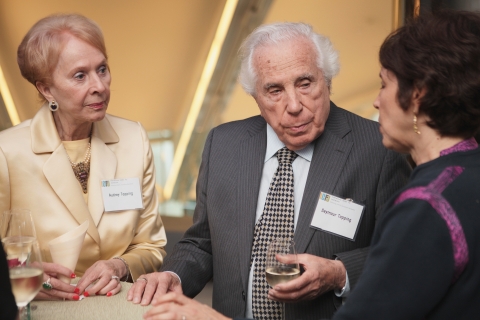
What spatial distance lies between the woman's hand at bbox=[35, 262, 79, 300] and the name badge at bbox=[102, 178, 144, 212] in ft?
2.46

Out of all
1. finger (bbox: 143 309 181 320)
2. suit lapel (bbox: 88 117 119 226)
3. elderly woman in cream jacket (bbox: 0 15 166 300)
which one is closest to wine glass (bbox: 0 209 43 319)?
finger (bbox: 143 309 181 320)

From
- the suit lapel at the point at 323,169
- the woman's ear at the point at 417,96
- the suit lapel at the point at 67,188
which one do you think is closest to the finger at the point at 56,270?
the suit lapel at the point at 67,188

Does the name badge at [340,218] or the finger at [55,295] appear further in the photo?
the name badge at [340,218]

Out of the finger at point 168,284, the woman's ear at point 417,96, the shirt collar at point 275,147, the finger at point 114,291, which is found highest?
the woman's ear at point 417,96

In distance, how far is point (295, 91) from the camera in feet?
9.02

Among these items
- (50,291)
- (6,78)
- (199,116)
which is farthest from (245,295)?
(6,78)

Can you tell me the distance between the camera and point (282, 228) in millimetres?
2697

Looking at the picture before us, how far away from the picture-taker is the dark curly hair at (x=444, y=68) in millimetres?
1835

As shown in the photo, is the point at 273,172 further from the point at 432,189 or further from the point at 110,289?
the point at 432,189

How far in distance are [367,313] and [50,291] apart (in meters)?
1.10

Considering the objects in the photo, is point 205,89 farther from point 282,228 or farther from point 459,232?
point 459,232

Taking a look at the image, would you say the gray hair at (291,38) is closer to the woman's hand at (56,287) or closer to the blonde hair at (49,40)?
the blonde hair at (49,40)

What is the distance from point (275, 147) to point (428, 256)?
1.29 metres

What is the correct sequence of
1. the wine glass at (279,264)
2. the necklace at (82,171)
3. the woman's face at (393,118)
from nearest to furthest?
the woman's face at (393,118) → the wine glass at (279,264) → the necklace at (82,171)
